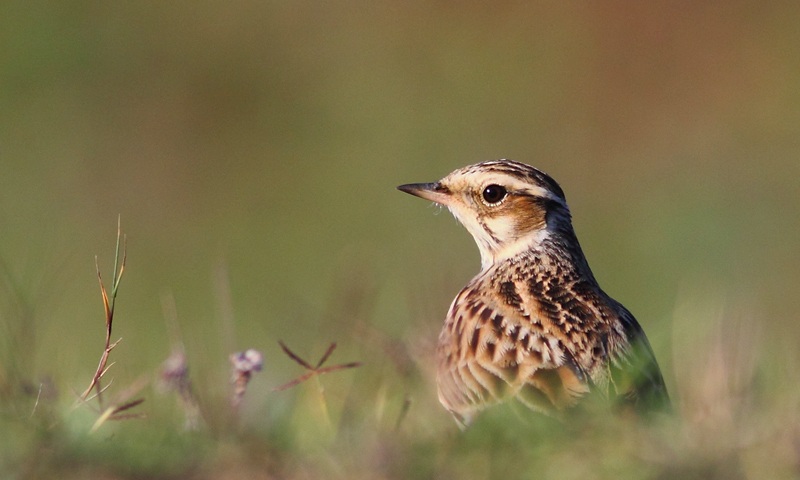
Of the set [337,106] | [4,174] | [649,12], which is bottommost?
[4,174]

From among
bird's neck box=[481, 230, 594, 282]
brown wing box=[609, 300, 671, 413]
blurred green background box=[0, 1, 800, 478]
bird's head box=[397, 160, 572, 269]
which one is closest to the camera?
brown wing box=[609, 300, 671, 413]

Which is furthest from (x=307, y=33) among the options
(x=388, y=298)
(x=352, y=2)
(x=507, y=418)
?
(x=507, y=418)

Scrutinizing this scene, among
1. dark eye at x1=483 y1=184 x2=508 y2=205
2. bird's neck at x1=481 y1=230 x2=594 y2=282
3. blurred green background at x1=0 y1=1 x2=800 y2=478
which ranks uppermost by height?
dark eye at x1=483 y1=184 x2=508 y2=205

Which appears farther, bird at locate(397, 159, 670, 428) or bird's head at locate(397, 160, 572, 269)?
bird's head at locate(397, 160, 572, 269)

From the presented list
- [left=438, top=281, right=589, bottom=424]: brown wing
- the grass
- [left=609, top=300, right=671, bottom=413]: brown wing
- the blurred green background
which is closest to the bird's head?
the blurred green background

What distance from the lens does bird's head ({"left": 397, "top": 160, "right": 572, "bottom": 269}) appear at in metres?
7.49

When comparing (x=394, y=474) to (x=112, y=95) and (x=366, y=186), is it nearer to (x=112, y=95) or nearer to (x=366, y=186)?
(x=366, y=186)

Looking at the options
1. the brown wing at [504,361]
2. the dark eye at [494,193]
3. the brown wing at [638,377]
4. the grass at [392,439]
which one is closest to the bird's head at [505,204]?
the dark eye at [494,193]

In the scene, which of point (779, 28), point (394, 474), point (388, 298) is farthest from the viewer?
point (779, 28)

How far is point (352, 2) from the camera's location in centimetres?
2362

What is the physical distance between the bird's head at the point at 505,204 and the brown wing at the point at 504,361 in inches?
45.6

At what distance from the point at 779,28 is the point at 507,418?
18068 millimetres

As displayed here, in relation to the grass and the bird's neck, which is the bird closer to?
the bird's neck

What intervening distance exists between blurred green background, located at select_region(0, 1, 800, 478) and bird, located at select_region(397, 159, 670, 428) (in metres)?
0.17
